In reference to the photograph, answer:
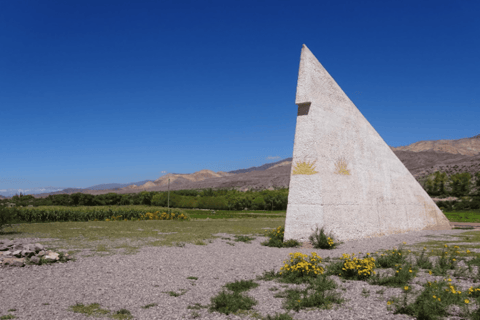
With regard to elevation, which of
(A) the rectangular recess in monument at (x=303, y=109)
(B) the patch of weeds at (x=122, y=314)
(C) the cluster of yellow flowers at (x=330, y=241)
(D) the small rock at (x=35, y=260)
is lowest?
(B) the patch of weeds at (x=122, y=314)

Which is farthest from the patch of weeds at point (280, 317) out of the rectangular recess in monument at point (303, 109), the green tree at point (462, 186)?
the green tree at point (462, 186)

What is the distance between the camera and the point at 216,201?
158ft

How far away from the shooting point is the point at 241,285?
6.57 m

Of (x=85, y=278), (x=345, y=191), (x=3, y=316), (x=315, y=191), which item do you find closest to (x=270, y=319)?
(x=3, y=316)

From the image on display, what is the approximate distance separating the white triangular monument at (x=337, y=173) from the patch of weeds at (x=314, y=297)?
534 centimetres

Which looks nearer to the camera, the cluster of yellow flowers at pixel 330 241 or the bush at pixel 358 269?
the bush at pixel 358 269

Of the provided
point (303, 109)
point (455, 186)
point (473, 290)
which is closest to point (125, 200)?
point (303, 109)

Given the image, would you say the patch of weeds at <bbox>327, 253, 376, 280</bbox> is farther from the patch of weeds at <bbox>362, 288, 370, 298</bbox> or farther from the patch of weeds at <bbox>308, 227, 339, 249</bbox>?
the patch of weeds at <bbox>308, 227, 339, 249</bbox>

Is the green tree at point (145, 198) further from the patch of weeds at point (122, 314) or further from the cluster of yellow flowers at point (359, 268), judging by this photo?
the patch of weeds at point (122, 314)

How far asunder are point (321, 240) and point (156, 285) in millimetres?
6119

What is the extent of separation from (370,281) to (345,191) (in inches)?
234

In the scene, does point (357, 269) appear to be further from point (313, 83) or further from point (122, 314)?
point (313, 83)

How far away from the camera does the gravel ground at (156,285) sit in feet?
17.1

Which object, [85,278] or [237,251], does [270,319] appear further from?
[237,251]
